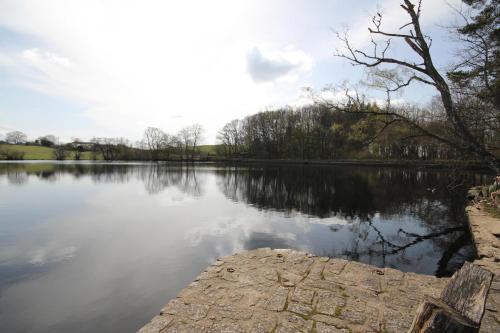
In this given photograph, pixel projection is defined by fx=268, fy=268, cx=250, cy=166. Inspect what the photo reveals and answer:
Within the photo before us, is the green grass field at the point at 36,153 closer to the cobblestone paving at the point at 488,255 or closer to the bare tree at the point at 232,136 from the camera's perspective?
the bare tree at the point at 232,136

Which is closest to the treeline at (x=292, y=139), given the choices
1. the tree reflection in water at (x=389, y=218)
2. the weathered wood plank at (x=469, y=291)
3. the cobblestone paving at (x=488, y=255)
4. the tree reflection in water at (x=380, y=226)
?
the tree reflection in water at (x=389, y=218)

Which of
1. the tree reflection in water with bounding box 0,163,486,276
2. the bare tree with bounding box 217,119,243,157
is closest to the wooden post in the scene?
the tree reflection in water with bounding box 0,163,486,276

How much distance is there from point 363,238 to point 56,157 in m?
124

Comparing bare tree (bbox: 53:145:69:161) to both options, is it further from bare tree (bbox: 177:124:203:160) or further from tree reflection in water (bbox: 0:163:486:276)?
tree reflection in water (bbox: 0:163:486:276)

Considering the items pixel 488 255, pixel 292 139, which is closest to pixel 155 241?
pixel 488 255

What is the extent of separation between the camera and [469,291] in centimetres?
188

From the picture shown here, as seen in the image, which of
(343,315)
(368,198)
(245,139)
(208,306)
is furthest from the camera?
(245,139)

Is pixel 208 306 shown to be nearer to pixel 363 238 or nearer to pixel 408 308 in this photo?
pixel 408 308

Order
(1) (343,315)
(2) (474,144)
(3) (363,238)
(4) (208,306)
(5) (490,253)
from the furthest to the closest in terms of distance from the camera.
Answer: (3) (363,238)
(2) (474,144)
(5) (490,253)
(4) (208,306)
(1) (343,315)

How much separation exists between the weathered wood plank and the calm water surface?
5.35 meters

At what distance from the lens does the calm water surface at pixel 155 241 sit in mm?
6191

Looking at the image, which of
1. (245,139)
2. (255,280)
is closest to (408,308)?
(255,280)

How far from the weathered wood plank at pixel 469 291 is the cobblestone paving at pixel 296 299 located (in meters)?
2.47

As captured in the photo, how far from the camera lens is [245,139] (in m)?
89.6
